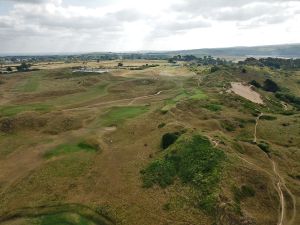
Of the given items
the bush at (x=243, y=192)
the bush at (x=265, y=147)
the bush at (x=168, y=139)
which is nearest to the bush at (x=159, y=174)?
the bush at (x=168, y=139)

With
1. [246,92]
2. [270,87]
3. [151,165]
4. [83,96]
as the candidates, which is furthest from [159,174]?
[270,87]

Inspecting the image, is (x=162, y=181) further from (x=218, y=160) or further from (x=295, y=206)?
(x=295, y=206)

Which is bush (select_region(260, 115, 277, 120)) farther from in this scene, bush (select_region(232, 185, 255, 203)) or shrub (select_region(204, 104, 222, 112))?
bush (select_region(232, 185, 255, 203))

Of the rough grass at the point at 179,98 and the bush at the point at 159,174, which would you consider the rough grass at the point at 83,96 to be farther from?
the bush at the point at 159,174

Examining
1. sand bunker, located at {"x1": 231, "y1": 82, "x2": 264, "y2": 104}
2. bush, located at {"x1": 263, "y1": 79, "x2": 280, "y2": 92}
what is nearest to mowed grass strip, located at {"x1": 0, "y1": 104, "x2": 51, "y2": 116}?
sand bunker, located at {"x1": 231, "y1": 82, "x2": 264, "y2": 104}

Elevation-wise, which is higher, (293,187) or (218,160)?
(218,160)

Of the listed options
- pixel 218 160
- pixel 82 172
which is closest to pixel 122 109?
pixel 82 172
